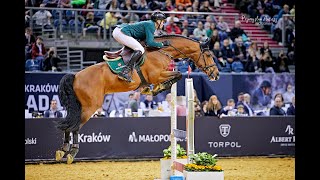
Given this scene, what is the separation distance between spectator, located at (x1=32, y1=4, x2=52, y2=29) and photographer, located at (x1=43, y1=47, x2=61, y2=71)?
0.85 metres

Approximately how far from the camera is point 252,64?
61.8 ft

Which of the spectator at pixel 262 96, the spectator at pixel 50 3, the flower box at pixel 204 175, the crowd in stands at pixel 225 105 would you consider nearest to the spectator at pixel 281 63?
the crowd in stands at pixel 225 105

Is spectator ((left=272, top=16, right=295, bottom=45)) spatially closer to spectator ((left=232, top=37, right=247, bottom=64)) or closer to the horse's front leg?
spectator ((left=232, top=37, right=247, bottom=64))

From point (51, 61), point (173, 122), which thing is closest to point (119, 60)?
point (173, 122)

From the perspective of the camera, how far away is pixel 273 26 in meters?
19.9

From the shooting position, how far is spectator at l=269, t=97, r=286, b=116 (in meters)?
17.9

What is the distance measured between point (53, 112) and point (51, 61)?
5.53 ft

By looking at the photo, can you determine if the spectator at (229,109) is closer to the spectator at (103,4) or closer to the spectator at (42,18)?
the spectator at (103,4)

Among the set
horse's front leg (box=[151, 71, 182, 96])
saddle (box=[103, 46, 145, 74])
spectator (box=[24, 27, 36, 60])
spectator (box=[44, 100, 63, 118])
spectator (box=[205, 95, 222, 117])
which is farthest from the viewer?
spectator (box=[205, 95, 222, 117])

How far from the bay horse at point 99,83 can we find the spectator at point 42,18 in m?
7.34

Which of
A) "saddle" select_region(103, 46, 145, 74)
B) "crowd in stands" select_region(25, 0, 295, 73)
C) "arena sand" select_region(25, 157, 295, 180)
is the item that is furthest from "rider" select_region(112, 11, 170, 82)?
"crowd in stands" select_region(25, 0, 295, 73)

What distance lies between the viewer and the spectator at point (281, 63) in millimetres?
19188
